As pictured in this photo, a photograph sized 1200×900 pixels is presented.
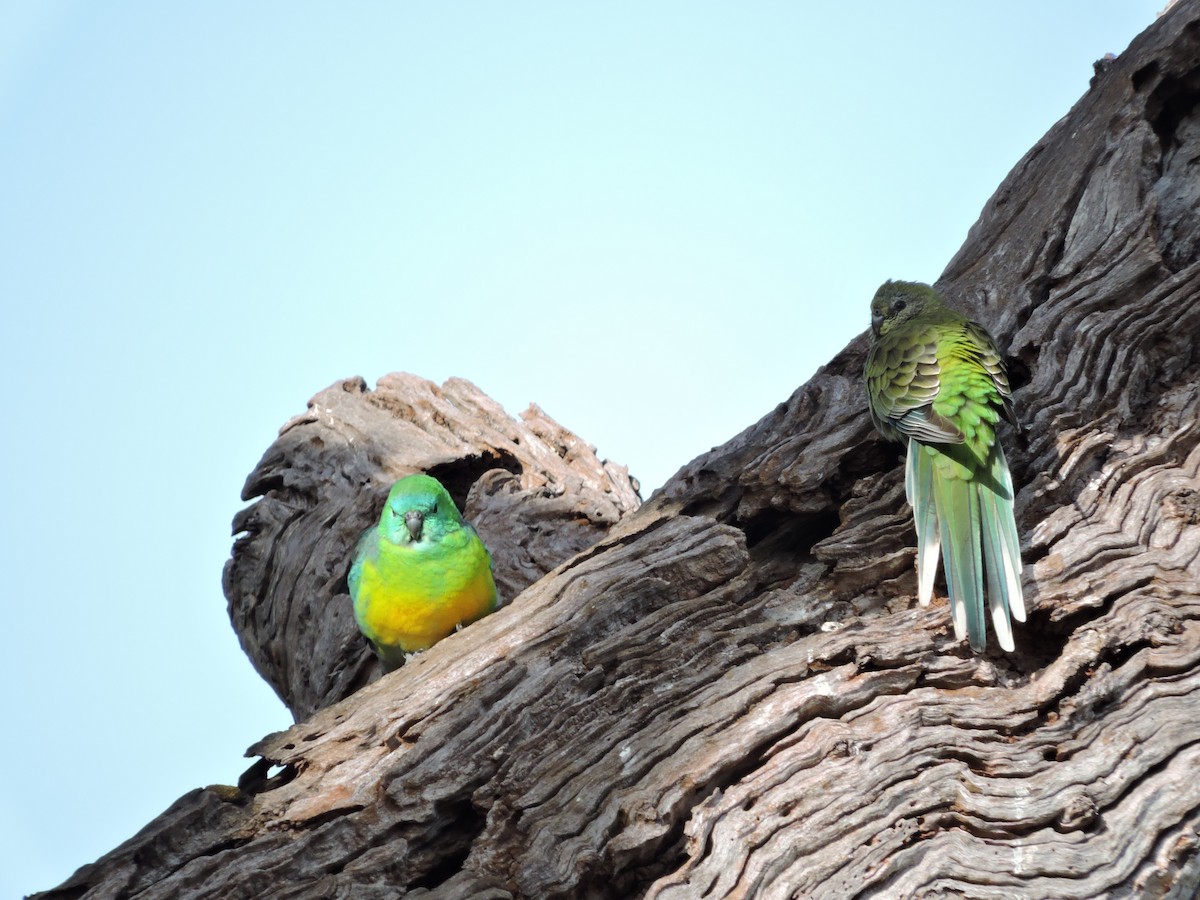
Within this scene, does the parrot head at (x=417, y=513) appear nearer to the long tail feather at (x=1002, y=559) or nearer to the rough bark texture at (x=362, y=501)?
the rough bark texture at (x=362, y=501)

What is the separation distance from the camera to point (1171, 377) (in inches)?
210

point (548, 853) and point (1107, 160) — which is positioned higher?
point (1107, 160)

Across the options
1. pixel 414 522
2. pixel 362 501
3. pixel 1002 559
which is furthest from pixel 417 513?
pixel 1002 559

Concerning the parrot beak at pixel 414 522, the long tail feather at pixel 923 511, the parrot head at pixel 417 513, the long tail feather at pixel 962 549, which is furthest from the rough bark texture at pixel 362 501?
the long tail feather at pixel 962 549

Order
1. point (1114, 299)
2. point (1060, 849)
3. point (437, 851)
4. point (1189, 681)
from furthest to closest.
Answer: point (1114, 299)
point (437, 851)
point (1189, 681)
point (1060, 849)

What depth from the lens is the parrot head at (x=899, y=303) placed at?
618cm

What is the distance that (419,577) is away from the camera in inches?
238

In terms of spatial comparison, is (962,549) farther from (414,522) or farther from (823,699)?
(414,522)

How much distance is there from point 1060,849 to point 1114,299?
2.99 meters

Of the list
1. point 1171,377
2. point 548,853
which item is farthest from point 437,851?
point 1171,377

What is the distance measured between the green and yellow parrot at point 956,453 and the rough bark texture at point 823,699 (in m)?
0.20

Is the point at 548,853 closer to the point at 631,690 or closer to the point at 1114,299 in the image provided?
the point at 631,690

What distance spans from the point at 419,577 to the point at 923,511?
9.05ft

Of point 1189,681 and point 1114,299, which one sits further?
point 1114,299
